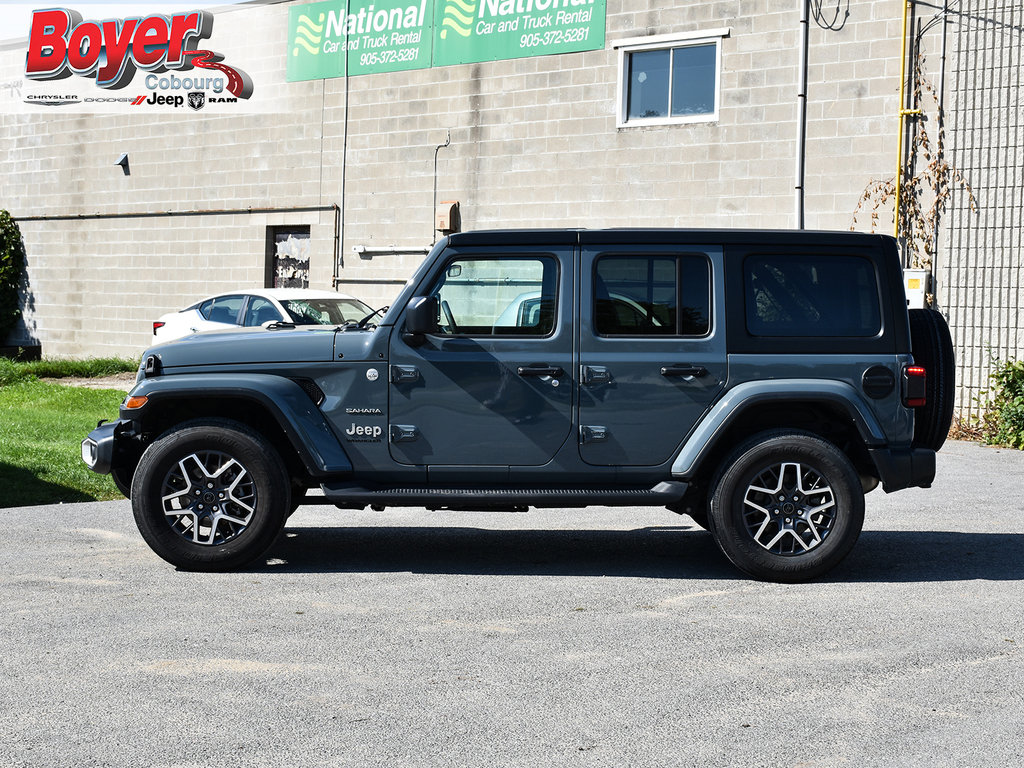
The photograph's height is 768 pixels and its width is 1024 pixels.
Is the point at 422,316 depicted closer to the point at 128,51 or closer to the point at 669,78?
the point at 669,78

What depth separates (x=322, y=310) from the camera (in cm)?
1655

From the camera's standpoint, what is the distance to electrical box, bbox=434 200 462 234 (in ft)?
64.2

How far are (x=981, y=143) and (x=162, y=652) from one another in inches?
512

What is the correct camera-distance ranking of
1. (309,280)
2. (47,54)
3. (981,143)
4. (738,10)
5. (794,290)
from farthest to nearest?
1. (47,54)
2. (309,280)
3. (738,10)
4. (981,143)
5. (794,290)

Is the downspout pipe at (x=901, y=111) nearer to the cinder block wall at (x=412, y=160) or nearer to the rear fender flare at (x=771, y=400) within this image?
the cinder block wall at (x=412, y=160)

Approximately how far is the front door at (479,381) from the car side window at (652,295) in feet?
0.74

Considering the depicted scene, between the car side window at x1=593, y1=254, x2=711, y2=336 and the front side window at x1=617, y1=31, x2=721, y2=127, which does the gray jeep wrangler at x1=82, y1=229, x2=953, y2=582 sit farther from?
the front side window at x1=617, y1=31, x2=721, y2=127

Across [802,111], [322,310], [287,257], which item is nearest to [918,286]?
[802,111]

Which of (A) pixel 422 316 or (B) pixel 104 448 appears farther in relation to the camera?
(B) pixel 104 448

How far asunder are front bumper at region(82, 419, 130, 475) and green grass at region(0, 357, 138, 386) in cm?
1477

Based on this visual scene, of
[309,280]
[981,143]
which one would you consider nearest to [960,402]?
[981,143]

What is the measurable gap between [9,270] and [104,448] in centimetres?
2016

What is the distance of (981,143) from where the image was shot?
15414 mm

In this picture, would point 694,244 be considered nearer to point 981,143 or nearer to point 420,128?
point 981,143
